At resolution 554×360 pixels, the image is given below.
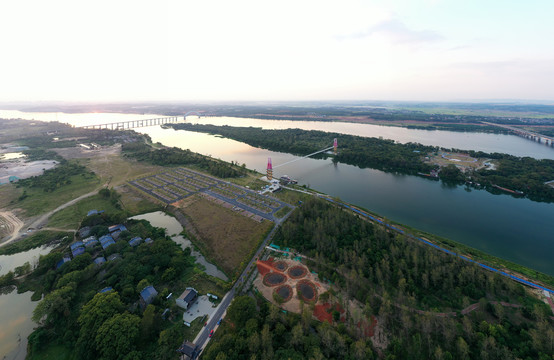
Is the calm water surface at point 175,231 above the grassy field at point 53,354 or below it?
above

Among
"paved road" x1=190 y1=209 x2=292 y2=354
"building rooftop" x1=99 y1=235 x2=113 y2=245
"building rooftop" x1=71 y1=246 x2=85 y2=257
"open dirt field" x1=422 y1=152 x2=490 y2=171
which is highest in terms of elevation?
"open dirt field" x1=422 y1=152 x2=490 y2=171

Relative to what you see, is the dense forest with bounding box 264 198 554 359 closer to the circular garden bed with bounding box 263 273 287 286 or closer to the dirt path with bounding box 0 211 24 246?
the circular garden bed with bounding box 263 273 287 286

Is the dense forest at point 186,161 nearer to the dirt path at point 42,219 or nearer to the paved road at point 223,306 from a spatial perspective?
the dirt path at point 42,219

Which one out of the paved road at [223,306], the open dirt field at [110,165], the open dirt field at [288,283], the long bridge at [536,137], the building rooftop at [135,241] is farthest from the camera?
the long bridge at [536,137]

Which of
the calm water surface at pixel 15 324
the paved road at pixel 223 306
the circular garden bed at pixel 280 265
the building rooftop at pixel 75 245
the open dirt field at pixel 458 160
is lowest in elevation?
the calm water surface at pixel 15 324

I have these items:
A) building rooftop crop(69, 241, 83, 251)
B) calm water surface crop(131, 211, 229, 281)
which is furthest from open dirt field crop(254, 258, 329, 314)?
building rooftop crop(69, 241, 83, 251)

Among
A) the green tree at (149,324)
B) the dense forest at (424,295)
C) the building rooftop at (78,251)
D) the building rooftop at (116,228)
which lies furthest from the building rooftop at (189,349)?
the building rooftop at (116,228)

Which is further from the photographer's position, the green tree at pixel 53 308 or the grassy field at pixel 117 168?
the grassy field at pixel 117 168
